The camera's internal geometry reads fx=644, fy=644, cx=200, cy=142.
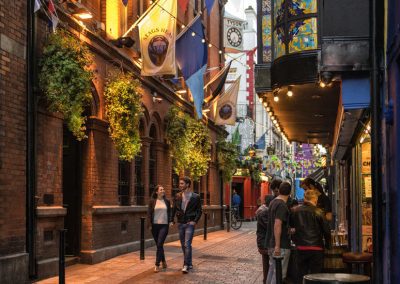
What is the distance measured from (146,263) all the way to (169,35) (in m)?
5.41

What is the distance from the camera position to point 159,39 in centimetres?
1552

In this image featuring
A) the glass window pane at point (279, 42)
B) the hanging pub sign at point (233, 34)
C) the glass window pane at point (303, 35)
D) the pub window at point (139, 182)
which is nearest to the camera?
the glass window pane at point (303, 35)

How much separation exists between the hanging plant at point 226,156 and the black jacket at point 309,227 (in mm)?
20543

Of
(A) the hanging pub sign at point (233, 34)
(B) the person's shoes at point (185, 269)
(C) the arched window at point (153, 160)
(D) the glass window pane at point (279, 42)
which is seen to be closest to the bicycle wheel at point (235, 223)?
(A) the hanging pub sign at point (233, 34)

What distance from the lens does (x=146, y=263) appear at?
48.2 ft

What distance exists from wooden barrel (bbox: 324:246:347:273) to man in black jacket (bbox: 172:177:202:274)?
4.16 meters

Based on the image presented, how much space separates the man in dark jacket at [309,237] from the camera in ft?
30.1

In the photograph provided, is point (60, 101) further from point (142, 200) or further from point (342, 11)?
point (142, 200)

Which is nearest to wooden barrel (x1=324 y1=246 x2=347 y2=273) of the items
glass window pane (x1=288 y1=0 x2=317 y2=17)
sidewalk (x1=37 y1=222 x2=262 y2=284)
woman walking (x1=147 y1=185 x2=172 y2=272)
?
sidewalk (x1=37 y1=222 x2=262 y2=284)

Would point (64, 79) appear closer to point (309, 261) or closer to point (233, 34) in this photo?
point (309, 261)

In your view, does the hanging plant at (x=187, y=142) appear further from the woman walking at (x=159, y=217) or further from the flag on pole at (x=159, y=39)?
the woman walking at (x=159, y=217)

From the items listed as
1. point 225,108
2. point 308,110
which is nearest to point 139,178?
point 308,110

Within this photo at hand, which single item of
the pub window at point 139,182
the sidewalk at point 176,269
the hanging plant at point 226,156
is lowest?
the sidewalk at point 176,269

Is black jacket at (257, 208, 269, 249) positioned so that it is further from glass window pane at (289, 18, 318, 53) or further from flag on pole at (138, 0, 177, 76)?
flag on pole at (138, 0, 177, 76)
